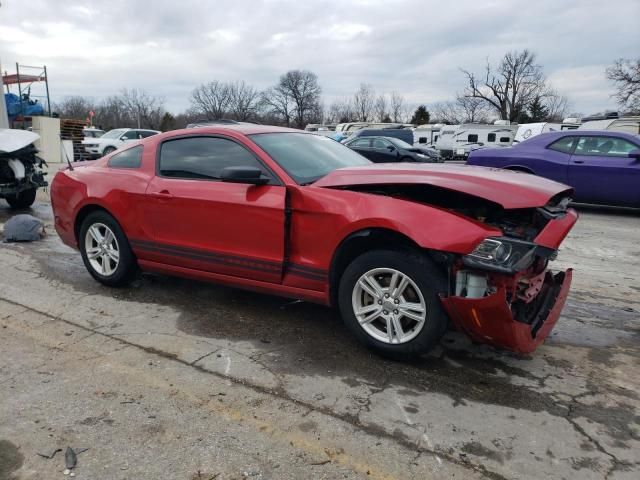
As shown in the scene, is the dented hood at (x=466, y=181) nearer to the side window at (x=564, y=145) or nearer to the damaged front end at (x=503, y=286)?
the damaged front end at (x=503, y=286)

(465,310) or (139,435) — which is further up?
(465,310)

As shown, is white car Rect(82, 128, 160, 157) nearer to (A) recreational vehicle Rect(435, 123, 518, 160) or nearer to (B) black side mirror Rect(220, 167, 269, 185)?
(A) recreational vehicle Rect(435, 123, 518, 160)

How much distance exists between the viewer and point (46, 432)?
2.63 metres

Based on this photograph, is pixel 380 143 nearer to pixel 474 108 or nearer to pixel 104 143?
pixel 104 143

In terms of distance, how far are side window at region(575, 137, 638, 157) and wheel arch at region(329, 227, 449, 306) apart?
779 centimetres

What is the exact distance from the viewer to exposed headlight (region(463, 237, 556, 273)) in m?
2.94

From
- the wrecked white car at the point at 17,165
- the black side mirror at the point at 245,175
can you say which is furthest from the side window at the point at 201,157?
A: the wrecked white car at the point at 17,165

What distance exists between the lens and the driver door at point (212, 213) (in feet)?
12.4

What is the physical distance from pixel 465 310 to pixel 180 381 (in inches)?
70.4

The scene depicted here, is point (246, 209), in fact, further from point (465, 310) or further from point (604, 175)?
point (604, 175)

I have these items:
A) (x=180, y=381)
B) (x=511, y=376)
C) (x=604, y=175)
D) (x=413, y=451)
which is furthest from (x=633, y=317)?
(x=604, y=175)

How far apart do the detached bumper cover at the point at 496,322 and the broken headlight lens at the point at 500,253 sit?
0.56ft

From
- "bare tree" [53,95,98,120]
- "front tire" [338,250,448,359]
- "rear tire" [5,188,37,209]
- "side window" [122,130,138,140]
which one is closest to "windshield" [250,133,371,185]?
"front tire" [338,250,448,359]

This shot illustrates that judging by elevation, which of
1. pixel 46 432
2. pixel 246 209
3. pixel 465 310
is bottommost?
pixel 46 432
